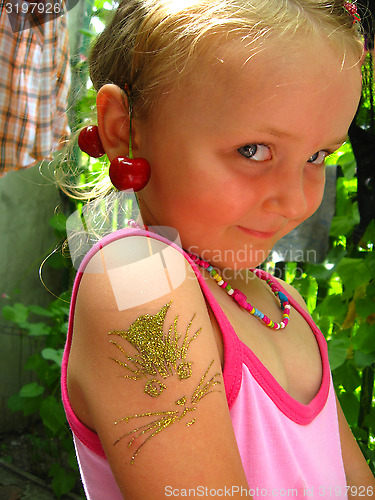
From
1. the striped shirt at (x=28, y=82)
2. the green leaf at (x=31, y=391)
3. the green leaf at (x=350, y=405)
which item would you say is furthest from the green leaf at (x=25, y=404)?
the green leaf at (x=350, y=405)

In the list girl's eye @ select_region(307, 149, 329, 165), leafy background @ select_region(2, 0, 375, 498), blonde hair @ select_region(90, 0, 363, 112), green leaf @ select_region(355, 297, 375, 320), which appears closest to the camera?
blonde hair @ select_region(90, 0, 363, 112)

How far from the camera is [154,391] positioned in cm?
54

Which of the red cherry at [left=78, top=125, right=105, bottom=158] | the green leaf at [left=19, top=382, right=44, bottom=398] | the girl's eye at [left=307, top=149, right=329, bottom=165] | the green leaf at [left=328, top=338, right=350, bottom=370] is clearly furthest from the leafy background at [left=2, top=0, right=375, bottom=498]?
the green leaf at [left=19, top=382, right=44, bottom=398]

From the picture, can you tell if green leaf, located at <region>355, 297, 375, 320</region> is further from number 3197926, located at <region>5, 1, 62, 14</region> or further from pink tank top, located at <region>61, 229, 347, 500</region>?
number 3197926, located at <region>5, 1, 62, 14</region>

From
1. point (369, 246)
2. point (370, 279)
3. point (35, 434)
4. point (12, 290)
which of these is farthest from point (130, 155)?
point (35, 434)

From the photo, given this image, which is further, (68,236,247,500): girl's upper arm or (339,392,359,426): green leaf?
(339,392,359,426): green leaf

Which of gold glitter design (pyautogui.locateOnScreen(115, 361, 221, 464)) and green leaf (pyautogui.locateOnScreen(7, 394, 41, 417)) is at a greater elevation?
gold glitter design (pyautogui.locateOnScreen(115, 361, 221, 464))

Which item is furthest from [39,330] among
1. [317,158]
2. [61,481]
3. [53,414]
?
[317,158]

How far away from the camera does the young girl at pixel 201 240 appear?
1.78 ft

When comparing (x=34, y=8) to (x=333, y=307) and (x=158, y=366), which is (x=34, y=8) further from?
(x=158, y=366)

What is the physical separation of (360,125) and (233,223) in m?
0.65

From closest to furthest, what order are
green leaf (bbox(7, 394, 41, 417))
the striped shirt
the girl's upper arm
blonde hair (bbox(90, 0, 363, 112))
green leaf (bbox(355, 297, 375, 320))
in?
the girl's upper arm, blonde hair (bbox(90, 0, 363, 112)), green leaf (bbox(355, 297, 375, 320)), the striped shirt, green leaf (bbox(7, 394, 41, 417))

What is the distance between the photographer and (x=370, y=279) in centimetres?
126

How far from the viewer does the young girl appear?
54cm
